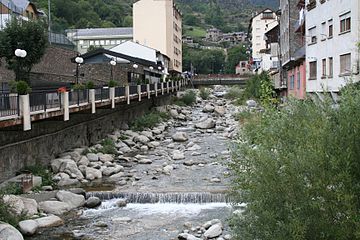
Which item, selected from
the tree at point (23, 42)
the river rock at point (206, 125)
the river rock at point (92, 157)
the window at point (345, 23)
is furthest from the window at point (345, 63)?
the river rock at point (206, 125)

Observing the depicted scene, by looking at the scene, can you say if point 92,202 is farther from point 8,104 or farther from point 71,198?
point 8,104

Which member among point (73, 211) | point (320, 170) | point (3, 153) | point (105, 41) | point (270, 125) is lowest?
point (73, 211)

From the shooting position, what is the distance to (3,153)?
20375 mm

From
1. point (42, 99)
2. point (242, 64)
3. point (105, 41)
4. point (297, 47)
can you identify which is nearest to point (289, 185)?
point (42, 99)

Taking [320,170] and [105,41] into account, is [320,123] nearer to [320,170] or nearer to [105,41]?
[320,170]

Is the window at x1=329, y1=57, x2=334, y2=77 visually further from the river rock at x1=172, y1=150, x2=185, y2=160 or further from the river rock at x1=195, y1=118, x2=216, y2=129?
the river rock at x1=195, y1=118, x2=216, y2=129

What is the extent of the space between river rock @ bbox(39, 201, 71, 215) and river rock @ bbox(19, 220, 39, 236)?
2.07 meters

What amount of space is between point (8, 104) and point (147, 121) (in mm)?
25367

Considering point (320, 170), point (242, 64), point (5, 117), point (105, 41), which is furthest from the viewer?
point (242, 64)

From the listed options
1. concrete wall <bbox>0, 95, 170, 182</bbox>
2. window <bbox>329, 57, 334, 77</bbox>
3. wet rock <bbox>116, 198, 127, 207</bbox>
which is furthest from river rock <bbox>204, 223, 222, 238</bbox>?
window <bbox>329, 57, 334, 77</bbox>

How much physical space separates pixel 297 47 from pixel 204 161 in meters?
18.1

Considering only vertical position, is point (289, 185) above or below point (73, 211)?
above

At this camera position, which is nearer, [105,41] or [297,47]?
[297,47]

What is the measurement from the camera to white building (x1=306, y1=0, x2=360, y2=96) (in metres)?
23.3
